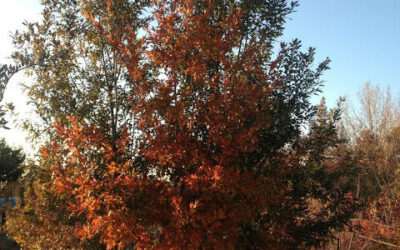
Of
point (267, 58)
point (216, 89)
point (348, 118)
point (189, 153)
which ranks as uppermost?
point (348, 118)

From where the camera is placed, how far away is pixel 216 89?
6.45m

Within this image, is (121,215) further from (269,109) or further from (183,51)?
(269,109)

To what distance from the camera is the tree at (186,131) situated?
5.55 meters

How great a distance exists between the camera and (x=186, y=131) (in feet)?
20.2

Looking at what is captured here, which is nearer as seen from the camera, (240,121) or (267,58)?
(240,121)

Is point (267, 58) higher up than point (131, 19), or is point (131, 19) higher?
point (131, 19)

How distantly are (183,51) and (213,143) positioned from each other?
183cm

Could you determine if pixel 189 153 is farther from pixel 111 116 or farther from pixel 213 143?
pixel 111 116

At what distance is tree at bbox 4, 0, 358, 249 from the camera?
555 cm

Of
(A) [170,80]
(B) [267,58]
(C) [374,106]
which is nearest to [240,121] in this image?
(A) [170,80]

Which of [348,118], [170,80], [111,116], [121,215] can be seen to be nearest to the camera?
[121,215]

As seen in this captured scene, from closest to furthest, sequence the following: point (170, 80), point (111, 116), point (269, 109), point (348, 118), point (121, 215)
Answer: point (121, 215)
point (170, 80)
point (269, 109)
point (111, 116)
point (348, 118)

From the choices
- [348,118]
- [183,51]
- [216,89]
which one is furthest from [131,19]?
[348,118]

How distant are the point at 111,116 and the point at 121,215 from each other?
264 centimetres
